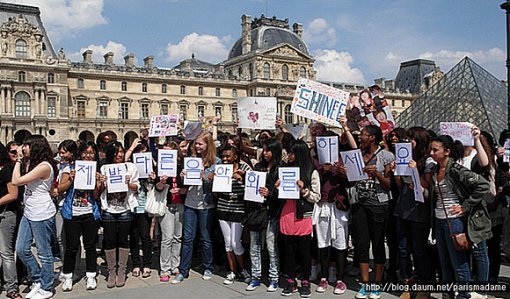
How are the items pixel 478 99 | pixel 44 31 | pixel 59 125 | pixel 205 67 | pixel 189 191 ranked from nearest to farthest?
pixel 189 191
pixel 478 99
pixel 59 125
pixel 44 31
pixel 205 67

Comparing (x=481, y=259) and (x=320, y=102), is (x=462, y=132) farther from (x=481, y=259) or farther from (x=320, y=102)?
(x=320, y=102)

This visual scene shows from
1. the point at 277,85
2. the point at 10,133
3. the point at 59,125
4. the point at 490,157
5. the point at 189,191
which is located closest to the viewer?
the point at 490,157

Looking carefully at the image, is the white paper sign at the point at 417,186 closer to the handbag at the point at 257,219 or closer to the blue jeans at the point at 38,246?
the handbag at the point at 257,219

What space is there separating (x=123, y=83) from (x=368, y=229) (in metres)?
51.0

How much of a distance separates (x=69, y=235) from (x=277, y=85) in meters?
54.7

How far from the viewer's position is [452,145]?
4.74 metres

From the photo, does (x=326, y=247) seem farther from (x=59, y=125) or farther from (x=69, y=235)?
(x=59, y=125)

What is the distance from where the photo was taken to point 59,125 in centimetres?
4631

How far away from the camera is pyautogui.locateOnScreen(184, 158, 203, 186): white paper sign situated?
598 cm

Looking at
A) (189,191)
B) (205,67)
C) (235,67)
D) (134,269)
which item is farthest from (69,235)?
(205,67)

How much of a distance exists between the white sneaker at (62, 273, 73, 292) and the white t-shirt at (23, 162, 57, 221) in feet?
2.77

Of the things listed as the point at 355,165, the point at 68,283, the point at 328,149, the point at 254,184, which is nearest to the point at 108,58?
the point at 68,283

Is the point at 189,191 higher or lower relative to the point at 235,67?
lower

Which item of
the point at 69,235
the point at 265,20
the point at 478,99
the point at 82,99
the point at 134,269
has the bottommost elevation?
the point at 134,269
